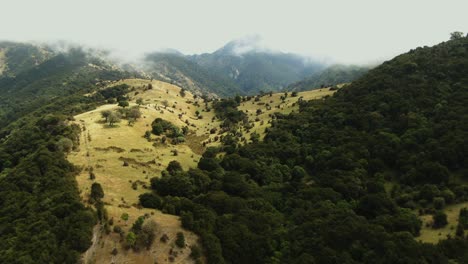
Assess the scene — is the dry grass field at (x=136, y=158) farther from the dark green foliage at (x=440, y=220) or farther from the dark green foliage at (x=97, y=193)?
the dark green foliage at (x=440, y=220)

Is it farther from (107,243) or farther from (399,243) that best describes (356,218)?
(107,243)

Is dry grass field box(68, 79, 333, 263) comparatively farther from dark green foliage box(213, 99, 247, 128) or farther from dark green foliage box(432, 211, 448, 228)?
dark green foliage box(432, 211, 448, 228)

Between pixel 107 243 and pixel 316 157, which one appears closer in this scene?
pixel 107 243

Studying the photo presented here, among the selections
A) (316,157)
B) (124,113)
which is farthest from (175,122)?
(316,157)

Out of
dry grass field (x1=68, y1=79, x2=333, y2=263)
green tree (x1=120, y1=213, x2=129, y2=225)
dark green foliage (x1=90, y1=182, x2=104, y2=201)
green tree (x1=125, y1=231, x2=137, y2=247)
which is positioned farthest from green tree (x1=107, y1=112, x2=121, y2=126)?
A: green tree (x1=125, y1=231, x2=137, y2=247)

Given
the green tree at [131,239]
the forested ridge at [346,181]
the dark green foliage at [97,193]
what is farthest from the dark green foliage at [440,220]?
the dark green foliage at [97,193]

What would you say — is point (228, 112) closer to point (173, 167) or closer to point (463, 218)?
point (173, 167)
